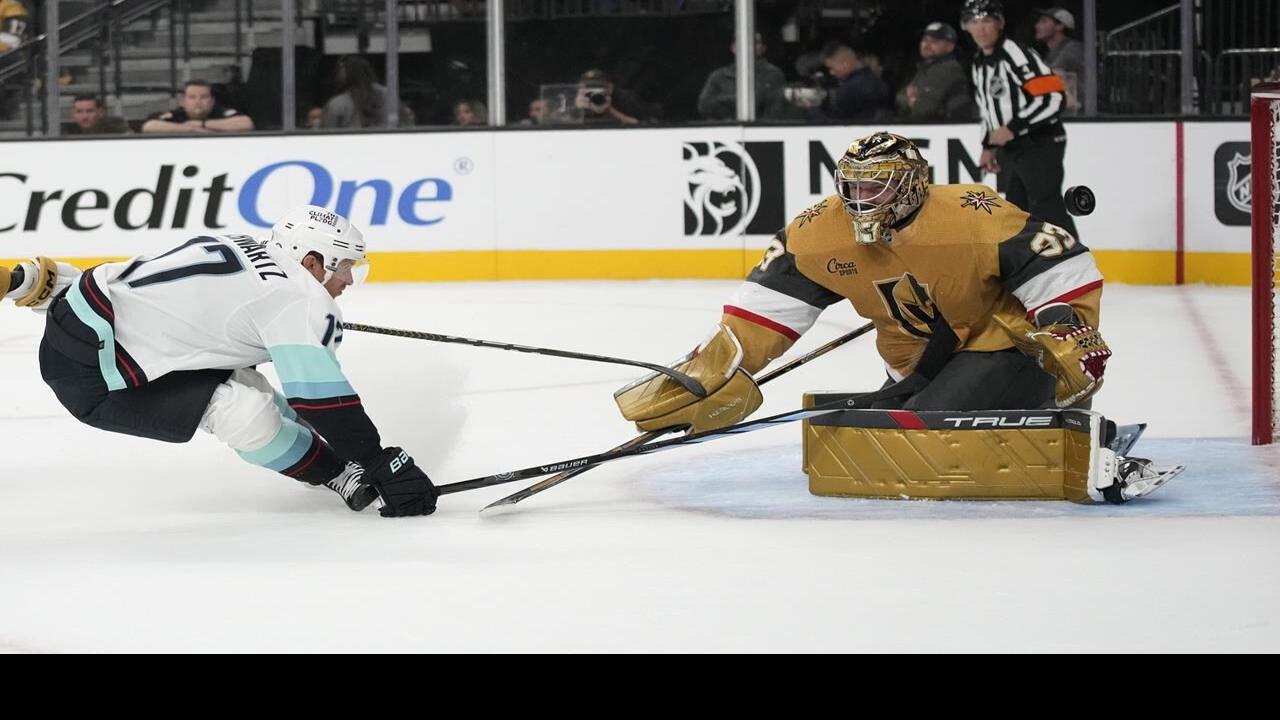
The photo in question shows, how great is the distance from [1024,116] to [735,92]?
2003mm

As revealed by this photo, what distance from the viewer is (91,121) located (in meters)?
9.67

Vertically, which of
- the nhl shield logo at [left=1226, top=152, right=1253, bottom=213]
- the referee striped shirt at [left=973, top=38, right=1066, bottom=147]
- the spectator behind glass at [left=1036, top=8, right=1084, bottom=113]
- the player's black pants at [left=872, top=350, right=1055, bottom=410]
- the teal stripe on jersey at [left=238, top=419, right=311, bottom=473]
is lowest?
the teal stripe on jersey at [left=238, top=419, right=311, bottom=473]

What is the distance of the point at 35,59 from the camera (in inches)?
390

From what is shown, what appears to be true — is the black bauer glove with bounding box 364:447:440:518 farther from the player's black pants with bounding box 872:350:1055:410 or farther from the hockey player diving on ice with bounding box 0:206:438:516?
the player's black pants with bounding box 872:350:1055:410

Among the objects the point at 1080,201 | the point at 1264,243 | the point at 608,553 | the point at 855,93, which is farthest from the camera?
→ the point at 855,93

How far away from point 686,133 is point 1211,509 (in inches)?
237

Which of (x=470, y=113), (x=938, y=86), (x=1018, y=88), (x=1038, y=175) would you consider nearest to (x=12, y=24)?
(x=470, y=113)

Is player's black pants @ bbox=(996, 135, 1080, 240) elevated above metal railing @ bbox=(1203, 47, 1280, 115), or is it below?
below

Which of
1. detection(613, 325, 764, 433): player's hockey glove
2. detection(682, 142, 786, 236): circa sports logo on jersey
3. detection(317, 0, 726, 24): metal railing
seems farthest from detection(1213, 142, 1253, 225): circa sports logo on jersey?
detection(613, 325, 764, 433): player's hockey glove

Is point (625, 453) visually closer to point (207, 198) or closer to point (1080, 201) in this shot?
point (1080, 201)

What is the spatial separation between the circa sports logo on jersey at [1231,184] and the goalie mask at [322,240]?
6072mm

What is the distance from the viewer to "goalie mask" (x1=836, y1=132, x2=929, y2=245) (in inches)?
148

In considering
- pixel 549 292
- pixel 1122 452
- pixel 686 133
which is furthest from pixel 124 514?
pixel 686 133

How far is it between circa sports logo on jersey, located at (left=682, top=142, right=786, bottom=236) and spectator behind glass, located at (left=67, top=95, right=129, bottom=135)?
117 inches
